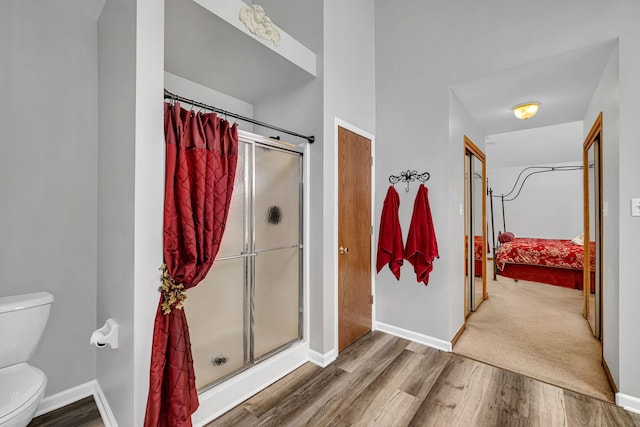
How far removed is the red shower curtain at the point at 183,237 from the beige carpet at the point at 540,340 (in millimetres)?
2355

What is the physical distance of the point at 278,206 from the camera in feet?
7.52

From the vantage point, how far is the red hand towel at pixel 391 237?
283cm

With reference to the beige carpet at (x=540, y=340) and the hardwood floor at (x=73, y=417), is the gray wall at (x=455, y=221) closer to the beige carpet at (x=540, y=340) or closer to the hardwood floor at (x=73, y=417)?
the beige carpet at (x=540, y=340)

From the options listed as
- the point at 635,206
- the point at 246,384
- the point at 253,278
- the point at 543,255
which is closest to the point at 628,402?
the point at 635,206

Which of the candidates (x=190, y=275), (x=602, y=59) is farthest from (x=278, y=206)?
(x=602, y=59)

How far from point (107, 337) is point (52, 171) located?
1201mm

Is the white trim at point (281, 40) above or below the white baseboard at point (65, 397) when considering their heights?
above

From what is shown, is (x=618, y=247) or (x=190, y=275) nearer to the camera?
(x=190, y=275)

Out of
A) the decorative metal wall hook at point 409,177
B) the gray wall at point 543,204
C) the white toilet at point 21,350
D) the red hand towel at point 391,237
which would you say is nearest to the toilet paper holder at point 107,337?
the white toilet at point 21,350

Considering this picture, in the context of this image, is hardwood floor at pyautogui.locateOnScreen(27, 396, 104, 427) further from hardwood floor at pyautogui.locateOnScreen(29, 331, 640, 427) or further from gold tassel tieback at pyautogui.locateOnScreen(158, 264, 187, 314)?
gold tassel tieback at pyautogui.locateOnScreen(158, 264, 187, 314)

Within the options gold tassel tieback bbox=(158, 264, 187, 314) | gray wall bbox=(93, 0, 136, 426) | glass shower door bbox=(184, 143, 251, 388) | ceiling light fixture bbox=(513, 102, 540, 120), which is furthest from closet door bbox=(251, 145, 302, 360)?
ceiling light fixture bbox=(513, 102, 540, 120)

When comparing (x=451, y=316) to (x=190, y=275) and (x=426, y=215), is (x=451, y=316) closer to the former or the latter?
(x=426, y=215)

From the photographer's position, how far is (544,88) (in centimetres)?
267

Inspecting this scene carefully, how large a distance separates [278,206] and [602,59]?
9.00 ft
